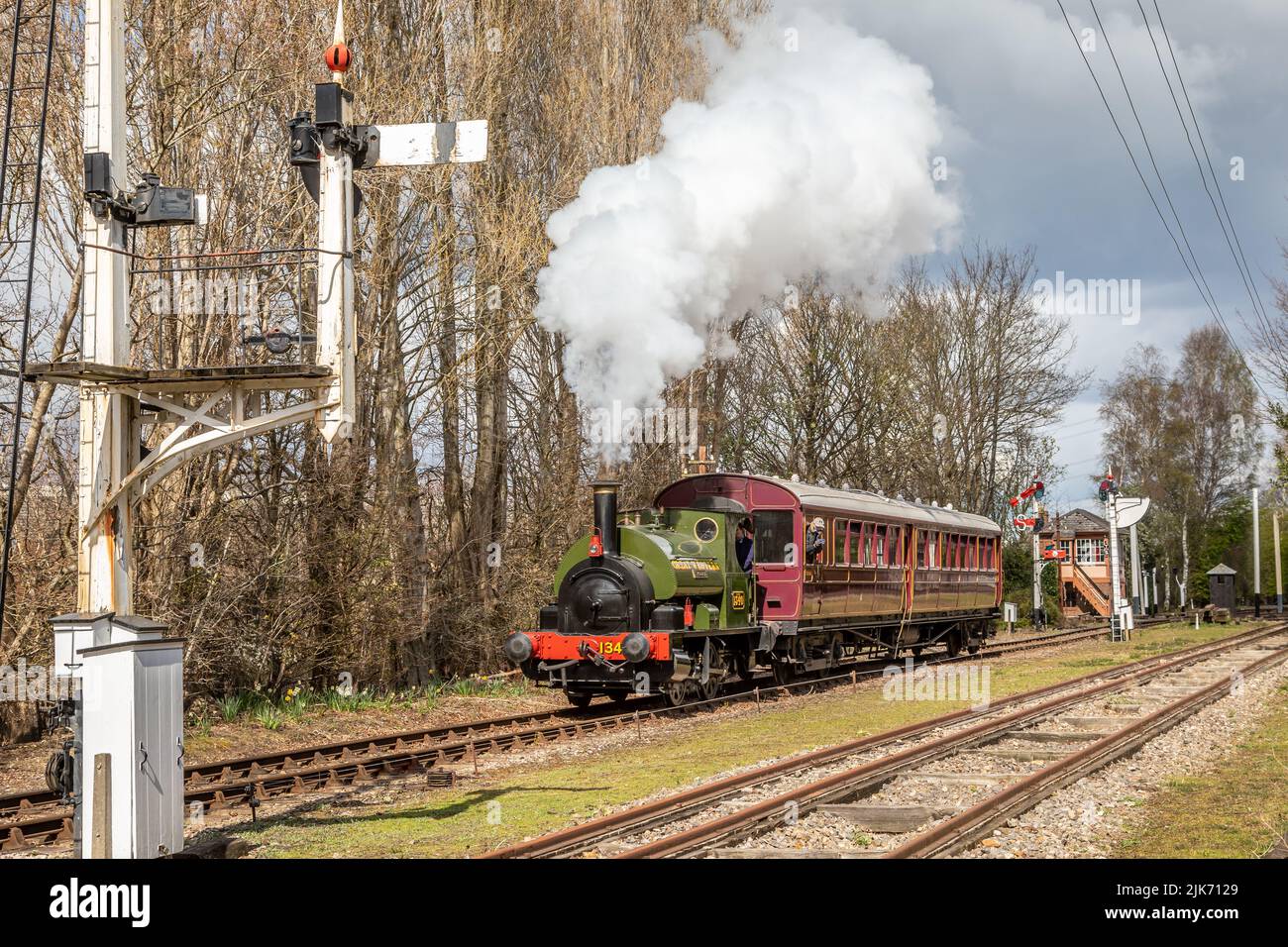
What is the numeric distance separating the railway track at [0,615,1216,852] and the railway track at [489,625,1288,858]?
332 cm

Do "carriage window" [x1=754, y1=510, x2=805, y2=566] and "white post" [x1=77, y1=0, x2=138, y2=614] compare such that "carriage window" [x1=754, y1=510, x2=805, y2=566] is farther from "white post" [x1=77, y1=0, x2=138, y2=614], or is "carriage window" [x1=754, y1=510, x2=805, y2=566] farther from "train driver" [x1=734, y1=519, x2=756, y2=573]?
"white post" [x1=77, y1=0, x2=138, y2=614]

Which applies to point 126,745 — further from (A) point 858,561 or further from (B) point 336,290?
(A) point 858,561

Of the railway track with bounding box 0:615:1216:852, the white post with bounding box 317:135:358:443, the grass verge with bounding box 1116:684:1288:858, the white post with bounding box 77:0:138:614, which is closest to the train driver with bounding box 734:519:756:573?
the railway track with bounding box 0:615:1216:852

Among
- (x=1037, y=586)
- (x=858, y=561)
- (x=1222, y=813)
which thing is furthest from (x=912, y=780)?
(x=1037, y=586)

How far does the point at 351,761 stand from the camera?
1258cm

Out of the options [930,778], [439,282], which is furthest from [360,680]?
[930,778]

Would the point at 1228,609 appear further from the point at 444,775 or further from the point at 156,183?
the point at 156,183

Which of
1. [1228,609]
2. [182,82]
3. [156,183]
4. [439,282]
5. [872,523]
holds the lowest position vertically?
[1228,609]

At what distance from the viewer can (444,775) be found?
38.5 feet

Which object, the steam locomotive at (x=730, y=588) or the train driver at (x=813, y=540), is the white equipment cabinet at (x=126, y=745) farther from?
the train driver at (x=813, y=540)

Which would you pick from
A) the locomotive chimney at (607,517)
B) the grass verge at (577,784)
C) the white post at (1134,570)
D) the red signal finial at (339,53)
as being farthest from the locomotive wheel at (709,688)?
the white post at (1134,570)

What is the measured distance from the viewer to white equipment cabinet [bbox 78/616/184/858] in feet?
24.0
